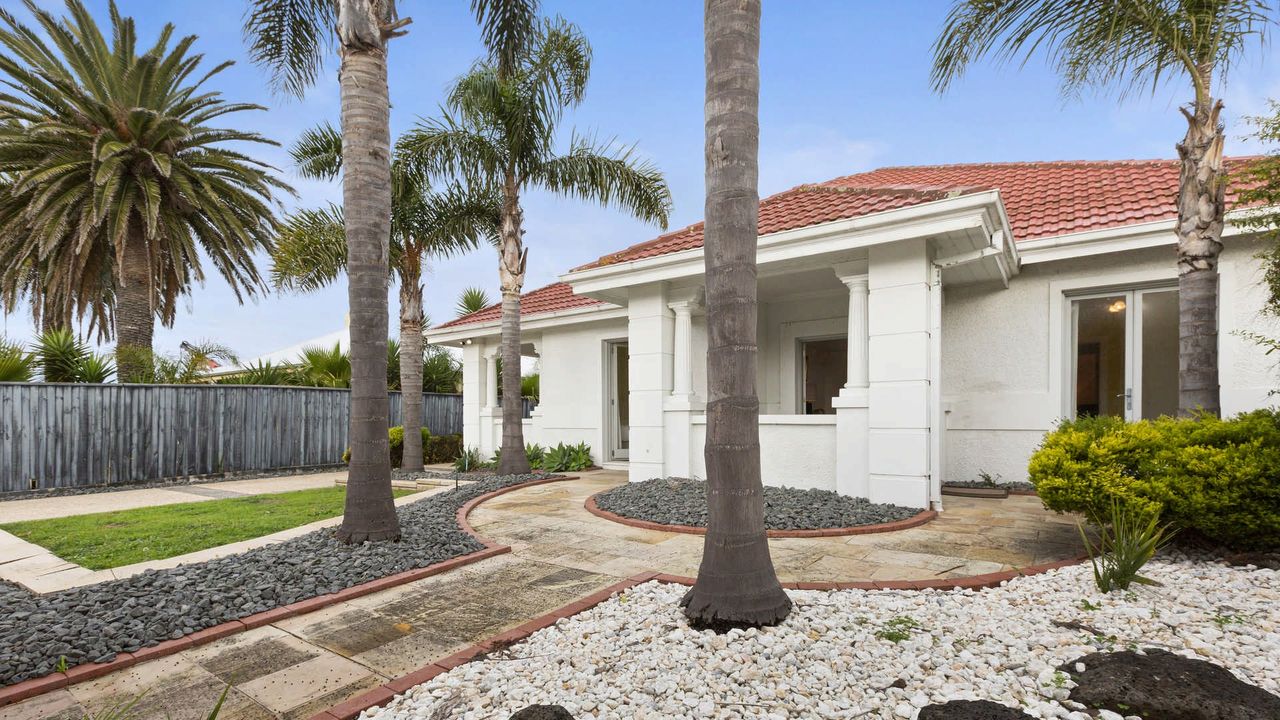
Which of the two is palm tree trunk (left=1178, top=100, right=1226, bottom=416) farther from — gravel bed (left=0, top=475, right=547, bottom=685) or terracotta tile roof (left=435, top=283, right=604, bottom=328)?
terracotta tile roof (left=435, top=283, right=604, bottom=328)

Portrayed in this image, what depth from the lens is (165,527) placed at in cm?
623

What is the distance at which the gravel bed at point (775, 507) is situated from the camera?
18.1 feet

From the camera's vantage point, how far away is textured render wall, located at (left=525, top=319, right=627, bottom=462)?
1105cm

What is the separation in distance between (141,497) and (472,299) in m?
12.1

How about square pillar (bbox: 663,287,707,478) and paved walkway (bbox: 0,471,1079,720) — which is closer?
paved walkway (bbox: 0,471,1079,720)

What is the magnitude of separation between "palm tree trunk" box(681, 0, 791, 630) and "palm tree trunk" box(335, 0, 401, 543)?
2936 mm

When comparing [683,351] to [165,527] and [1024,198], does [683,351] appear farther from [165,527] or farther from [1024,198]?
[165,527]

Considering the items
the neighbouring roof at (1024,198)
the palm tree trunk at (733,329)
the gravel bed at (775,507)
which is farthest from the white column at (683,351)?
the palm tree trunk at (733,329)

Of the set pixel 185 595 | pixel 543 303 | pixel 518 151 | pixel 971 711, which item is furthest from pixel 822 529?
pixel 543 303

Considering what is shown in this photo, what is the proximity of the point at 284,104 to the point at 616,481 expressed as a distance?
22.6 feet

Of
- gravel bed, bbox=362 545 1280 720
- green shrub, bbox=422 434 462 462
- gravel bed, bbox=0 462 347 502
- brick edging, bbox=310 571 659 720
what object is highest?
gravel bed, bbox=362 545 1280 720

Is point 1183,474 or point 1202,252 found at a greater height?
point 1202,252

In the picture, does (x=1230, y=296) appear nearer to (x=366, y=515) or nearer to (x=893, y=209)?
(x=893, y=209)

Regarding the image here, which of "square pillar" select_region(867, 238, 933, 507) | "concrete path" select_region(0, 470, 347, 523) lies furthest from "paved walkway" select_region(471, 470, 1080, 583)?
"concrete path" select_region(0, 470, 347, 523)
